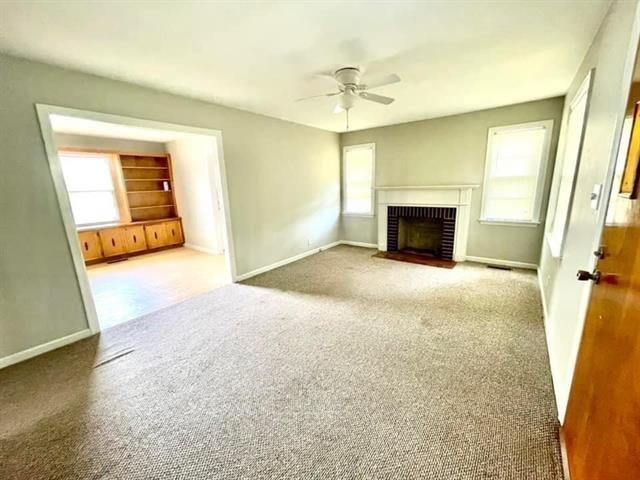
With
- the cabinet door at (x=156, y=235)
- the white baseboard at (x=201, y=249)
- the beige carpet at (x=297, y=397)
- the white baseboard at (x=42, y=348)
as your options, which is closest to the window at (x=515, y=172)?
the beige carpet at (x=297, y=397)

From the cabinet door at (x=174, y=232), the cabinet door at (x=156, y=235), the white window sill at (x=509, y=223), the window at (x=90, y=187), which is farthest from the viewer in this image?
the cabinet door at (x=174, y=232)

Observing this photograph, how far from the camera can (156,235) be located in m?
5.82

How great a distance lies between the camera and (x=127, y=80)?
102 inches

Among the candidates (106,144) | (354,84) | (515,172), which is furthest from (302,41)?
(106,144)

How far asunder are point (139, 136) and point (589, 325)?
6.73 metres

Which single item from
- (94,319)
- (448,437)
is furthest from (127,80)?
Answer: (448,437)

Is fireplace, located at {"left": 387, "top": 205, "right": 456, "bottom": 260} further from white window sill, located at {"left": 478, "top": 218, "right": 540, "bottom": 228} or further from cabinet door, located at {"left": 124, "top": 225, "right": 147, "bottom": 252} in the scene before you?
cabinet door, located at {"left": 124, "top": 225, "right": 147, "bottom": 252}

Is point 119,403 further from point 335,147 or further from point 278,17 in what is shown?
point 335,147

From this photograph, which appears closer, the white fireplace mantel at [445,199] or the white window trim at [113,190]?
the white fireplace mantel at [445,199]

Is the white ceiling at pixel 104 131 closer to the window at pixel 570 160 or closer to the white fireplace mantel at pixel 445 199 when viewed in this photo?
the white fireplace mantel at pixel 445 199

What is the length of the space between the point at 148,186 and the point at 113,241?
1.44m

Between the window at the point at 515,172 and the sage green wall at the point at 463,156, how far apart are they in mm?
82

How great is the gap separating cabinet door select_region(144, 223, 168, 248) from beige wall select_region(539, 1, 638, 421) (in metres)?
6.66

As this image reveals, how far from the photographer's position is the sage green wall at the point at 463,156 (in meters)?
3.79
